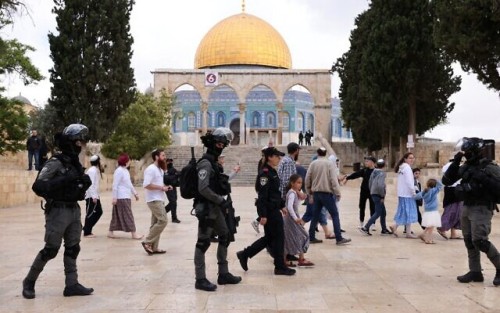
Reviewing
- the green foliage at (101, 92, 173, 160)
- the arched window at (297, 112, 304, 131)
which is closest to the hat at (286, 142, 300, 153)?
the green foliage at (101, 92, 173, 160)

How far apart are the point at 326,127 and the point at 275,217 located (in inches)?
1520

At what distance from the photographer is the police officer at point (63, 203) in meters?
5.40

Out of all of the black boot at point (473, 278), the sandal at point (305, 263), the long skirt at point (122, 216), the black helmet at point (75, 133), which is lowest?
the sandal at point (305, 263)

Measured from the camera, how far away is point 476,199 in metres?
6.00

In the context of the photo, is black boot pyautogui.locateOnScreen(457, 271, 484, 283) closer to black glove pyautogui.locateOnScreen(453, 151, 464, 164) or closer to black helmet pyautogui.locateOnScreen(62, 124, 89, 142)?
black glove pyautogui.locateOnScreen(453, 151, 464, 164)

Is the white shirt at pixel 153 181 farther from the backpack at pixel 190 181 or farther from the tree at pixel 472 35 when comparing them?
the tree at pixel 472 35

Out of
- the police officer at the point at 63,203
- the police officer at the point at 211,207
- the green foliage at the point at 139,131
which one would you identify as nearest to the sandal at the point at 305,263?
the police officer at the point at 211,207

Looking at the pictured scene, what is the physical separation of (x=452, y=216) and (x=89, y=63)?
23.1 m

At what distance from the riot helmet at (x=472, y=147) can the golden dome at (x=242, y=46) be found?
4753cm

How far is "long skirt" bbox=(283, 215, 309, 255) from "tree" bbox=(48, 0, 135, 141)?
913 inches

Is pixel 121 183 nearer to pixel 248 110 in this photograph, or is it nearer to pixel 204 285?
pixel 204 285

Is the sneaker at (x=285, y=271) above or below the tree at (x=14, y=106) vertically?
below

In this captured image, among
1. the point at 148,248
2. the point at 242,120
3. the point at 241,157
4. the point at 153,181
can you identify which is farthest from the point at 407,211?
the point at 242,120

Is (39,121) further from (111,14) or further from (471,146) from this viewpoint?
(471,146)
